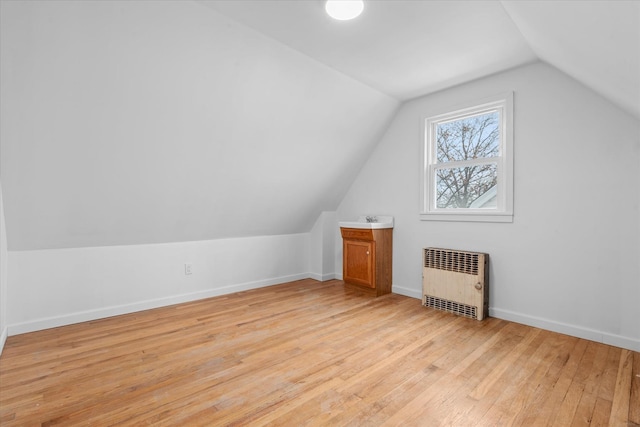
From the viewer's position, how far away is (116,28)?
195 centimetres

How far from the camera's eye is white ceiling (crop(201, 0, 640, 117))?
5.02 feet

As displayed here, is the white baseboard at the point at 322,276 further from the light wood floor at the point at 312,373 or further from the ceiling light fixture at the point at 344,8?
the ceiling light fixture at the point at 344,8

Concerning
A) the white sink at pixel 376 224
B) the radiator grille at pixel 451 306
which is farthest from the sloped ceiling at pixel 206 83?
the radiator grille at pixel 451 306

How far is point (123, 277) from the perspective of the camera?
3229 mm

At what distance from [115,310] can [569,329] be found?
435 centimetres

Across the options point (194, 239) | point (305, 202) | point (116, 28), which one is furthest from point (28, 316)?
point (305, 202)

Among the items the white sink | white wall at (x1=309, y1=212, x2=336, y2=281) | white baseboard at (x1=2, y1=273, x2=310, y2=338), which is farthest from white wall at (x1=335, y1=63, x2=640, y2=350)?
white baseboard at (x1=2, y1=273, x2=310, y2=338)

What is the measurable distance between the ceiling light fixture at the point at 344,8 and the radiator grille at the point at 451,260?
2.47m

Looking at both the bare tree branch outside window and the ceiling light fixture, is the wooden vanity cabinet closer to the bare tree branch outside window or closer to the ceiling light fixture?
the bare tree branch outside window

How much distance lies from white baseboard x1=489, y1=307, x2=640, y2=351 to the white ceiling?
69.9 inches

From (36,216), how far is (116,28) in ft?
5.81

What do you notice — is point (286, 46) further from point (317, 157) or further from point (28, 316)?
point (28, 316)

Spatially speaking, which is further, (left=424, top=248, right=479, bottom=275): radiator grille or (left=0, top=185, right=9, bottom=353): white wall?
(left=424, top=248, right=479, bottom=275): radiator grille

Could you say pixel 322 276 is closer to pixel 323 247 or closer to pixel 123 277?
pixel 323 247
